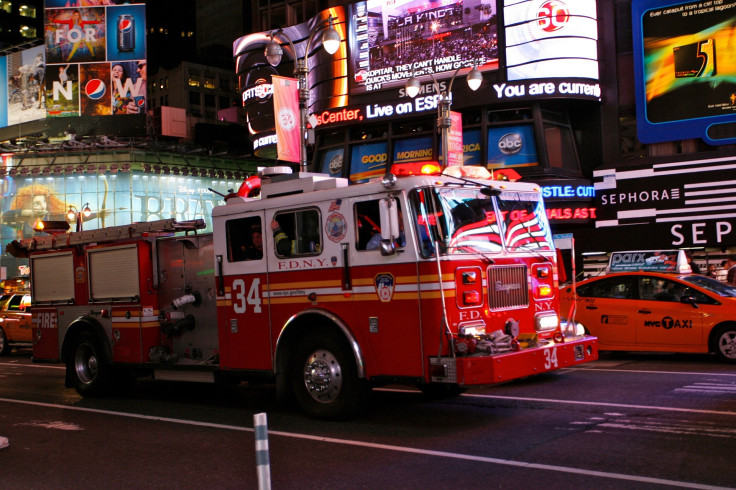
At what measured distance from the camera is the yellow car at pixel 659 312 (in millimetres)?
13508

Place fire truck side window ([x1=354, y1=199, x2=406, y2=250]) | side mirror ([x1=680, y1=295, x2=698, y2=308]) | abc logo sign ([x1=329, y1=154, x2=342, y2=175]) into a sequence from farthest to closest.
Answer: abc logo sign ([x1=329, y1=154, x2=342, y2=175])
side mirror ([x1=680, y1=295, x2=698, y2=308])
fire truck side window ([x1=354, y1=199, x2=406, y2=250])

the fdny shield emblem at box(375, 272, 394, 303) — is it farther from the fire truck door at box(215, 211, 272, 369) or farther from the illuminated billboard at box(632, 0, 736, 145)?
the illuminated billboard at box(632, 0, 736, 145)

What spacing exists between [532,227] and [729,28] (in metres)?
19.6

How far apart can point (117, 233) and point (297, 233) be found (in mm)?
3993

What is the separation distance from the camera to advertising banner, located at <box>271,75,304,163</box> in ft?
49.9

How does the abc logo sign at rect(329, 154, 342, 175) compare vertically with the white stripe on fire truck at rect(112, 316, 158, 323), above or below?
above

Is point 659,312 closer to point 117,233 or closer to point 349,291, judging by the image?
point 349,291

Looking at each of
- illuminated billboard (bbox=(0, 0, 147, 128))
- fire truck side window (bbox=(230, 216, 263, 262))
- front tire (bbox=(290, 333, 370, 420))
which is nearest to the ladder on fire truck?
fire truck side window (bbox=(230, 216, 263, 262))

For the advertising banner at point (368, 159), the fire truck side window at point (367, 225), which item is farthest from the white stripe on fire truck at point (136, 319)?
the advertising banner at point (368, 159)

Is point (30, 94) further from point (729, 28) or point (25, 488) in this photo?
point (25, 488)

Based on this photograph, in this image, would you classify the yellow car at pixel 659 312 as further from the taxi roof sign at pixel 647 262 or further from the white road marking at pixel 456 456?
the white road marking at pixel 456 456

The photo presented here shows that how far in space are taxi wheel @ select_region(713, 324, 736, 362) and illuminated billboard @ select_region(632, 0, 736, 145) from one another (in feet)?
46.5

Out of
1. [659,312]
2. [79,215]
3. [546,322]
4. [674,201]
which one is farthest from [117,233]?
[674,201]

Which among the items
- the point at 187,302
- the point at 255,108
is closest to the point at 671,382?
the point at 187,302
